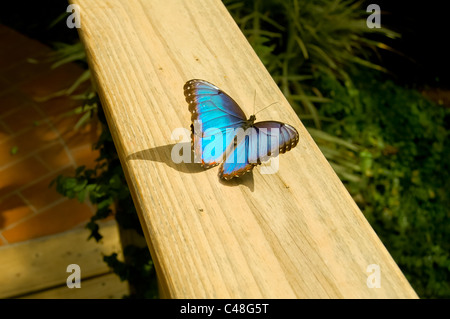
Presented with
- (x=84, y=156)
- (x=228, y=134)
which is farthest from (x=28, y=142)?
(x=228, y=134)

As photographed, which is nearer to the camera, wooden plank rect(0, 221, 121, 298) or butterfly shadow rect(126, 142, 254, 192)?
butterfly shadow rect(126, 142, 254, 192)

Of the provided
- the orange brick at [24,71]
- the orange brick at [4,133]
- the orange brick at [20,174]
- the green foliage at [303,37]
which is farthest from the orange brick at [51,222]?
the green foliage at [303,37]

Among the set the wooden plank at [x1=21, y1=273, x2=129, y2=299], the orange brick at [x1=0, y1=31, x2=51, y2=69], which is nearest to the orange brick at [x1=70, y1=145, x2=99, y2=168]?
the wooden plank at [x1=21, y1=273, x2=129, y2=299]

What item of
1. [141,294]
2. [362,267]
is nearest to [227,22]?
[362,267]

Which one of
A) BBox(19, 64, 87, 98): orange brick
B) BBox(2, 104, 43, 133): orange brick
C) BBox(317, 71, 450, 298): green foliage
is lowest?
BBox(317, 71, 450, 298): green foliage

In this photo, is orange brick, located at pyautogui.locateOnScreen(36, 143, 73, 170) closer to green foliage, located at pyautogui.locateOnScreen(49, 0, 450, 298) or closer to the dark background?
green foliage, located at pyautogui.locateOnScreen(49, 0, 450, 298)

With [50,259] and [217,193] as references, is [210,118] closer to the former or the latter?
[217,193]

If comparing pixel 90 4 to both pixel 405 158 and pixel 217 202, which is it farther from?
pixel 405 158

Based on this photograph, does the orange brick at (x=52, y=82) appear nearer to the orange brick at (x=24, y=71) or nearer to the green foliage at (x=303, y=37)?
the orange brick at (x=24, y=71)

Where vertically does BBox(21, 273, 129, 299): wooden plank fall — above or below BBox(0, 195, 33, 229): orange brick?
below
